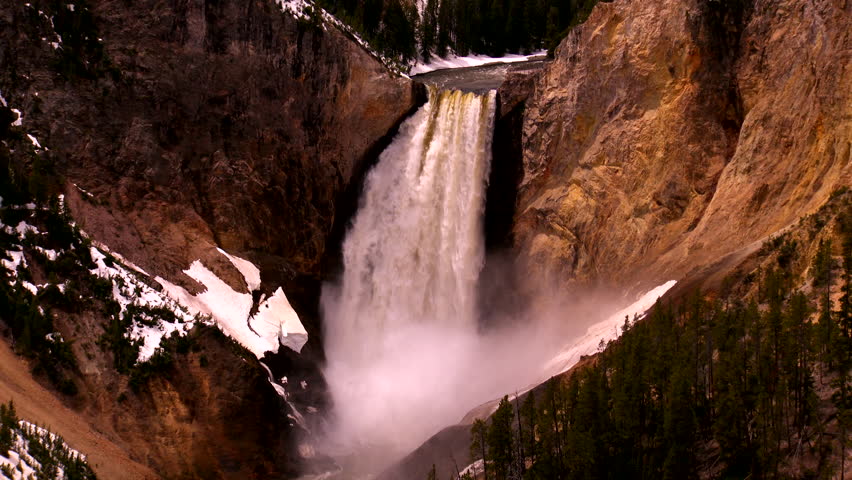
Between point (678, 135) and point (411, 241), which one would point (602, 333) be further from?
point (411, 241)

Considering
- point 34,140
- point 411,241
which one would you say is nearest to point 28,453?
point 34,140

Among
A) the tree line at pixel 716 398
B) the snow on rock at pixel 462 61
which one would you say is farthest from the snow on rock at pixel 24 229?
the snow on rock at pixel 462 61

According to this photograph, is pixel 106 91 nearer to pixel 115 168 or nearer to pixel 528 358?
pixel 115 168

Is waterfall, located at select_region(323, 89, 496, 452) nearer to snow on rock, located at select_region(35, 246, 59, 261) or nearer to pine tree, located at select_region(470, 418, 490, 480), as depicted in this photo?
pine tree, located at select_region(470, 418, 490, 480)

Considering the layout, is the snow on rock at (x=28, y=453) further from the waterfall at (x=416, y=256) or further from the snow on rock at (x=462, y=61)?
the snow on rock at (x=462, y=61)

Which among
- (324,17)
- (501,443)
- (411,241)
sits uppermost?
(324,17)

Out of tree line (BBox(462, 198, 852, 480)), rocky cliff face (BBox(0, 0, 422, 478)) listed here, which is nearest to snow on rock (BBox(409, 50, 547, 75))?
rocky cliff face (BBox(0, 0, 422, 478))

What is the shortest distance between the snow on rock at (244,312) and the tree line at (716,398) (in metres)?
13.4

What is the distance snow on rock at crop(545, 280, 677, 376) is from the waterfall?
7666mm

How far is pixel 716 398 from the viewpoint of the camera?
21.4m

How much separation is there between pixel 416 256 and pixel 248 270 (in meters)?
8.43

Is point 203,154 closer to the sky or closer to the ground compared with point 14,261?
closer to the sky

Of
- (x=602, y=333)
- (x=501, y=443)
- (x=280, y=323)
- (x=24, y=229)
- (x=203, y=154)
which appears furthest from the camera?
(x=203, y=154)

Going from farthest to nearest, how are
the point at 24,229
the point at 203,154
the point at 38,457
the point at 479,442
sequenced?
the point at 203,154, the point at 24,229, the point at 479,442, the point at 38,457
